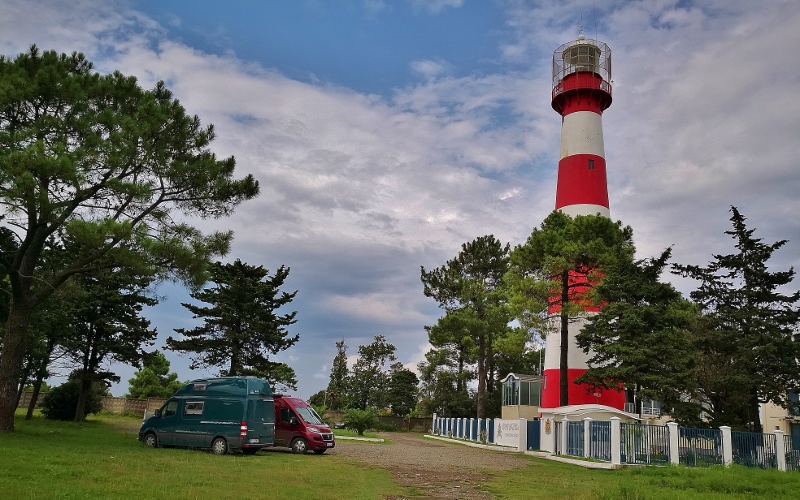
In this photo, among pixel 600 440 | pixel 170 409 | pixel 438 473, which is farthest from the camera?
pixel 600 440

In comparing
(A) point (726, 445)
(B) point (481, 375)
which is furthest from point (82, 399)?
(A) point (726, 445)

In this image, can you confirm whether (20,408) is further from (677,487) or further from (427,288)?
(677,487)

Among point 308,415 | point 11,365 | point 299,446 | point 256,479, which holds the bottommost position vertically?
point 256,479

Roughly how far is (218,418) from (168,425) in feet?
6.33

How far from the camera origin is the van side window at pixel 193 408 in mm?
19047

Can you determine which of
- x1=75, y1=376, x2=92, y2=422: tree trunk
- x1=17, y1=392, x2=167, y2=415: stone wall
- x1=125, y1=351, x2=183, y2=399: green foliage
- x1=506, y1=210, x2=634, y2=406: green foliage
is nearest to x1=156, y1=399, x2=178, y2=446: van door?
x1=75, y1=376, x2=92, y2=422: tree trunk

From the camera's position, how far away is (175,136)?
2106 centimetres

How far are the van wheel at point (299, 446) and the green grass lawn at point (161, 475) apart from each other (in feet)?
13.4

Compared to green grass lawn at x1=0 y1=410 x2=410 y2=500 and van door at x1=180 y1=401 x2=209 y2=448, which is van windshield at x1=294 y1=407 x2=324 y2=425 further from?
green grass lawn at x1=0 y1=410 x2=410 y2=500

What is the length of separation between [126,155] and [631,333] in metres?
20.8

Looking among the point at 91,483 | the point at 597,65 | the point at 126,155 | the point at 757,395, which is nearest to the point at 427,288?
the point at 597,65

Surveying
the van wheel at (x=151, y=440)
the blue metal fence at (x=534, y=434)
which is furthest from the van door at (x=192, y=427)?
the blue metal fence at (x=534, y=434)

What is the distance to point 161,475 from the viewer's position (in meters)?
11.6

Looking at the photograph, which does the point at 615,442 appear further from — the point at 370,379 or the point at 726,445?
the point at 370,379
